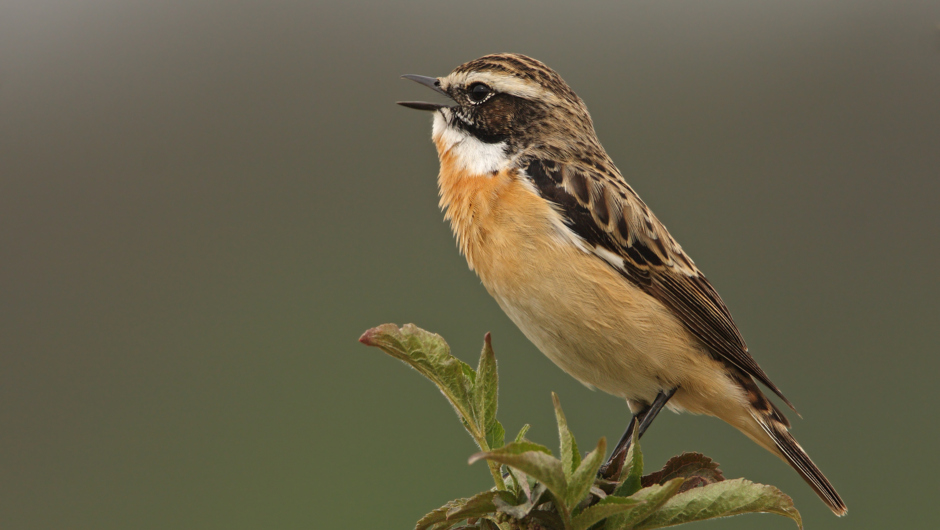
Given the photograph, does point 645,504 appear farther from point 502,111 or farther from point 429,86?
point 429,86

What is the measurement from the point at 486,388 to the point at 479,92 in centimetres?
267

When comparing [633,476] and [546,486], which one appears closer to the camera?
[546,486]

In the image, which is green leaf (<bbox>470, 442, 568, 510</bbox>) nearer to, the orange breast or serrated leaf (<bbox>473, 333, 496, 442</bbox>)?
serrated leaf (<bbox>473, 333, 496, 442</bbox>)

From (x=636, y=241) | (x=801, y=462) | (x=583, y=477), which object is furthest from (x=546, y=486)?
(x=801, y=462)

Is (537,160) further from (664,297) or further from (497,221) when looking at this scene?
(664,297)

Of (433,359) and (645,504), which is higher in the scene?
(433,359)

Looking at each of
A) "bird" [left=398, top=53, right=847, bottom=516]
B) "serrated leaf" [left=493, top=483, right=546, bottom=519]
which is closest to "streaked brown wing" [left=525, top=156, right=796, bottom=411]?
"bird" [left=398, top=53, right=847, bottom=516]

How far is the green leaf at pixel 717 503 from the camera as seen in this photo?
6.58ft

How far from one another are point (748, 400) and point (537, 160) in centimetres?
171

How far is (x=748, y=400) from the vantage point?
4098mm

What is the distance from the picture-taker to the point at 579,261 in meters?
3.84

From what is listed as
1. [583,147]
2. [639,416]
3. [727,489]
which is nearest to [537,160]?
[583,147]

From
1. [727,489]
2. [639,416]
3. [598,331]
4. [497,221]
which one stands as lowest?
[727,489]

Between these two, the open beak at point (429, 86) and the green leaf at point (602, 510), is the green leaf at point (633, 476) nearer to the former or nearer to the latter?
the green leaf at point (602, 510)
